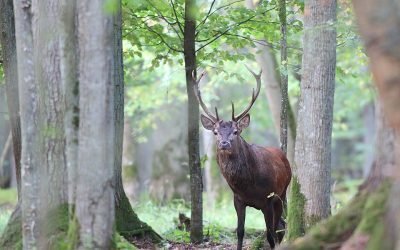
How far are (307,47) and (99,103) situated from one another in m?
3.63

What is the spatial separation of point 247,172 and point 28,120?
4538 mm

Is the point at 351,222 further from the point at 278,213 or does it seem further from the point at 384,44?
the point at 278,213

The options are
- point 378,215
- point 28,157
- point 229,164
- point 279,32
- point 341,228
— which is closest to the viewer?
point 378,215

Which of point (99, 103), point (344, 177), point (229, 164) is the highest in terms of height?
point (99, 103)

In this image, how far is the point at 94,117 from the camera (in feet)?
21.4

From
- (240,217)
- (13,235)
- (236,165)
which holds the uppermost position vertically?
(236,165)

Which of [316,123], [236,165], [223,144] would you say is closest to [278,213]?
[236,165]

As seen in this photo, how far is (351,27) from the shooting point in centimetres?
976

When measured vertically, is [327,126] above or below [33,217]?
above

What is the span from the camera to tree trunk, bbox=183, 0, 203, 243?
11.1 metres

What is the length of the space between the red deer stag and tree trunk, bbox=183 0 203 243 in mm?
216

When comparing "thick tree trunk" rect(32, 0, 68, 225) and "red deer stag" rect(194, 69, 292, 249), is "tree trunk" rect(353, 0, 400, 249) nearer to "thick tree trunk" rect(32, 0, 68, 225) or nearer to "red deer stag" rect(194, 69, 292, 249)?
"thick tree trunk" rect(32, 0, 68, 225)

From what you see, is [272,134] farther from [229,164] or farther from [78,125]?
[78,125]

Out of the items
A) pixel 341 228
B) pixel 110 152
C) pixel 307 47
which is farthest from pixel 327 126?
pixel 110 152
